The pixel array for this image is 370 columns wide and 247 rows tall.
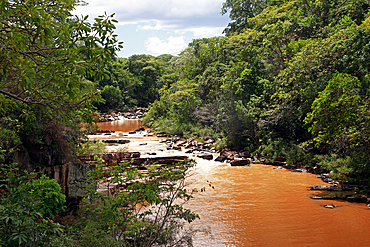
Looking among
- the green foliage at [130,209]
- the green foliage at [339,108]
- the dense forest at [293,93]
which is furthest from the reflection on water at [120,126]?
the green foliage at [130,209]

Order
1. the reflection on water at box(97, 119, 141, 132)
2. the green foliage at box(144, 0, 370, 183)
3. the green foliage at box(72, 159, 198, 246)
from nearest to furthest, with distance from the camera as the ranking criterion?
the green foliage at box(72, 159, 198, 246), the green foliage at box(144, 0, 370, 183), the reflection on water at box(97, 119, 141, 132)

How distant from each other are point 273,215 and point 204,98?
19.7 m

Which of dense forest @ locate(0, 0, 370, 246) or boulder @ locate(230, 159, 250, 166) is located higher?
dense forest @ locate(0, 0, 370, 246)

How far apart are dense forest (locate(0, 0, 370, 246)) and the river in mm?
2128

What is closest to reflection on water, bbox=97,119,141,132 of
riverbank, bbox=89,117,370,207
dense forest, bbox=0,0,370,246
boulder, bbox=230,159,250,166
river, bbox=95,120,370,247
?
dense forest, bbox=0,0,370,246

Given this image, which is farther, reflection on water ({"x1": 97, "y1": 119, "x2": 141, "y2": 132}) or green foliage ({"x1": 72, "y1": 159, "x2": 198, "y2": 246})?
reflection on water ({"x1": 97, "y1": 119, "x2": 141, "y2": 132})

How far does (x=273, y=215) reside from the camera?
27.7 feet

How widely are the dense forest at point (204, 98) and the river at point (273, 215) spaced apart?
2128mm

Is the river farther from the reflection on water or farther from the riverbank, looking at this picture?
the reflection on water

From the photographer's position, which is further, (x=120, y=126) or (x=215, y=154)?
(x=120, y=126)

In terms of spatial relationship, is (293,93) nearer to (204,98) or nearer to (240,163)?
(240,163)

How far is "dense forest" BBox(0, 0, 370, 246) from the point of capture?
11.0ft

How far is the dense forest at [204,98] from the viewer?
3354 millimetres

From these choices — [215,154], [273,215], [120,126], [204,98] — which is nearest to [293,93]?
[215,154]
